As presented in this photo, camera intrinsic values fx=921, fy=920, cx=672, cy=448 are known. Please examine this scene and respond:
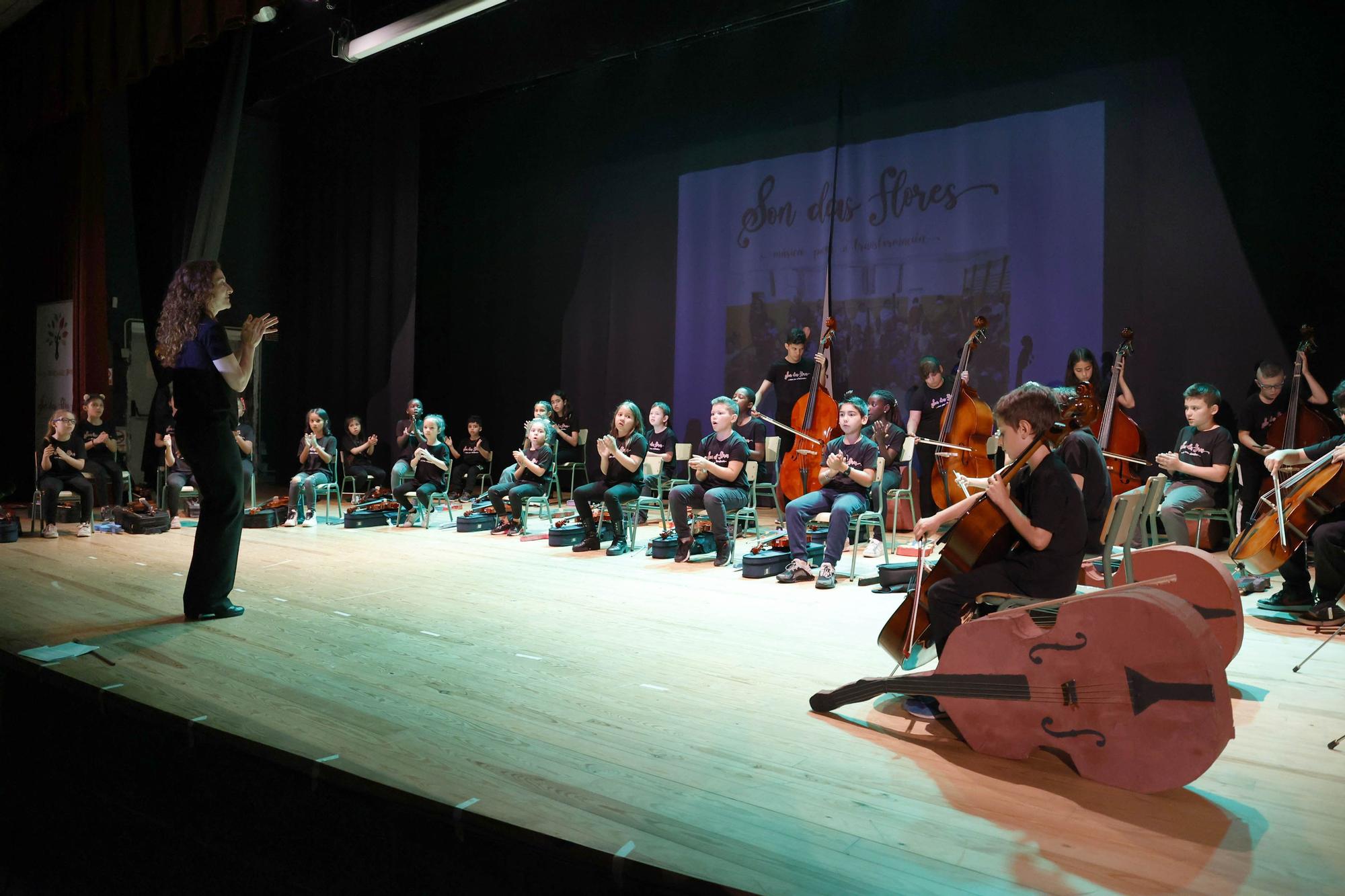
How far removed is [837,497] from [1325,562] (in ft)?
7.56

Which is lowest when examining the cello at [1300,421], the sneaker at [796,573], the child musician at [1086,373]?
the sneaker at [796,573]

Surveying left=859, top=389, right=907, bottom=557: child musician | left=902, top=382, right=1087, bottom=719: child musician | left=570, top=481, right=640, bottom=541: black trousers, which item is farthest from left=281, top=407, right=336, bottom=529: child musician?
left=902, top=382, right=1087, bottom=719: child musician

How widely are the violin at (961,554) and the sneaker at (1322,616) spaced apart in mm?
2323

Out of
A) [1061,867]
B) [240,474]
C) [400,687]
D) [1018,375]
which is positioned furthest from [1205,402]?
[240,474]

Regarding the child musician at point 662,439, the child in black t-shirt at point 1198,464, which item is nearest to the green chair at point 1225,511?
the child in black t-shirt at point 1198,464

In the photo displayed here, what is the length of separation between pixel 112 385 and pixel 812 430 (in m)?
7.86

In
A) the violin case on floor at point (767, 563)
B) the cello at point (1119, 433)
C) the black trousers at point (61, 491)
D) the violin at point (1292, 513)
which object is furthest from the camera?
the black trousers at point (61, 491)

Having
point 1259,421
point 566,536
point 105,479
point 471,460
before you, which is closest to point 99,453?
point 105,479

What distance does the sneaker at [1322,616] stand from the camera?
415 cm

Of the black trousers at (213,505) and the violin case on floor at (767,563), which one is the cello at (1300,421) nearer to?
the violin case on floor at (767,563)

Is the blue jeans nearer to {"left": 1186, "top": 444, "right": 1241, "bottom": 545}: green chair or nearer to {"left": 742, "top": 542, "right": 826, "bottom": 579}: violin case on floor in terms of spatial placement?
{"left": 742, "top": 542, "right": 826, "bottom": 579}: violin case on floor

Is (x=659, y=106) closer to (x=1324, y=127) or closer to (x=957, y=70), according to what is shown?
(x=957, y=70)

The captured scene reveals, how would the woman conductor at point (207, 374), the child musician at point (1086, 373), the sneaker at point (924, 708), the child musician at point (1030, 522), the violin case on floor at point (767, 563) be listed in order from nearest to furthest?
the child musician at point (1030, 522)
the sneaker at point (924, 708)
the woman conductor at point (207, 374)
the violin case on floor at point (767, 563)
the child musician at point (1086, 373)

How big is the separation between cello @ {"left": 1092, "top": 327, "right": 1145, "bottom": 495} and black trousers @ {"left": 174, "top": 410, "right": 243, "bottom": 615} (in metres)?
4.76
